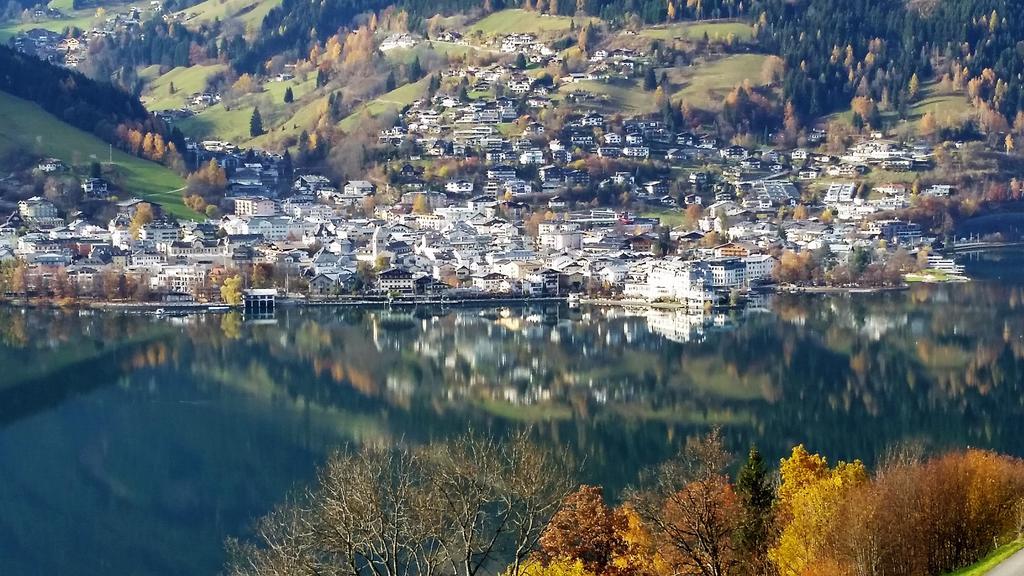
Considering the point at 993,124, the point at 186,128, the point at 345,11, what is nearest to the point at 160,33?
the point at 345,11

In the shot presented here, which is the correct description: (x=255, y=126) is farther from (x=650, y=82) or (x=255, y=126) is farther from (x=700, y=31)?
(x=700, y=31)

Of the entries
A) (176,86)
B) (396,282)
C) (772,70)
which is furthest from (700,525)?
(176,86)

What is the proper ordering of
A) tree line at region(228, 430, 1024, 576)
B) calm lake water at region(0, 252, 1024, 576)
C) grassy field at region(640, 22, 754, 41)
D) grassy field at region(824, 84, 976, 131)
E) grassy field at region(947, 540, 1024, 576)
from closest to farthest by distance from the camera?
grassy field at region(947, 540, 1024, 576)
tree line at region(228, 430, 1024, 576)
calm lake water at region(0, 252, 1024, 576)
grassy field at region(824, 84, 976, 131)
grassy field at region(640, 22, 754, 41)

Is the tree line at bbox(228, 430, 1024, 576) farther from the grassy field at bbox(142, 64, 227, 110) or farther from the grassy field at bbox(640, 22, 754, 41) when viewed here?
the grassy field at bbox(142, 64, 227, 110)

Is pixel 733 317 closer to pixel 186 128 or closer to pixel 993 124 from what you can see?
pixel 993 124

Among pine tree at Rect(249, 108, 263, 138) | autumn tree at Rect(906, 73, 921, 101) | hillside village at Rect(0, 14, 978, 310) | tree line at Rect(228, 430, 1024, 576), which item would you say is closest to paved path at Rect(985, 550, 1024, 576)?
tree line at Rect(228, 430, 1024, 576)

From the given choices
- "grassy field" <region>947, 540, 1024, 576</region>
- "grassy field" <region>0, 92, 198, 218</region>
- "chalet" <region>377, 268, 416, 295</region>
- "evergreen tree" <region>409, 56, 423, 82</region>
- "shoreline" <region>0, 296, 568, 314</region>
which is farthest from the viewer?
"evergreen tree" <region>409, 56, 423, 82</region>
